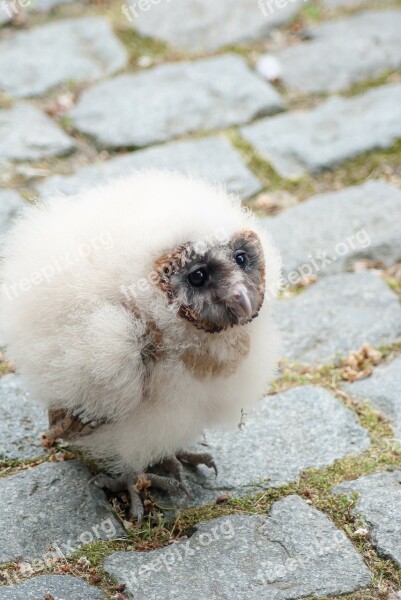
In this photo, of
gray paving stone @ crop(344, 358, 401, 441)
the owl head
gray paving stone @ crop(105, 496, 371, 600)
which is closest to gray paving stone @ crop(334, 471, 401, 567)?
gray paving stone @ crop(105, 496, 371, 600)

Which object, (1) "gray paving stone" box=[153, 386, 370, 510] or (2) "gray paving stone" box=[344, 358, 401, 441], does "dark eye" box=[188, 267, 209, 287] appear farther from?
(2) "gray paving stone" box=[344, 358, 401, 441]

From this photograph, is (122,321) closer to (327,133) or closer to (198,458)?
(198,458)

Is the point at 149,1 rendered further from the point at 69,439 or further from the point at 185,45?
the point at 69,439

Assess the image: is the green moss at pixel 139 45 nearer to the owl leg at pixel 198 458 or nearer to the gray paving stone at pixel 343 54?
the gray paving stone at pixel 343 54

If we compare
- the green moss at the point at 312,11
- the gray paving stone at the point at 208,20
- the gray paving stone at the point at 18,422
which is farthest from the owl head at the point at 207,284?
the green moss at the point at 312,11

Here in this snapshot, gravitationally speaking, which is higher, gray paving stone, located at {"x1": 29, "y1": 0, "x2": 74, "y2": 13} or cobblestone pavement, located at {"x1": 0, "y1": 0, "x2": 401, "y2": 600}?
gray paving stone, located at {"x1": 29, "y1": 0, "x2": 74, "y2": 13}

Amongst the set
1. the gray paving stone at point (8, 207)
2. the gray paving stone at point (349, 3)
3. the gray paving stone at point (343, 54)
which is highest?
the gray paving stone at point (349, 3)
